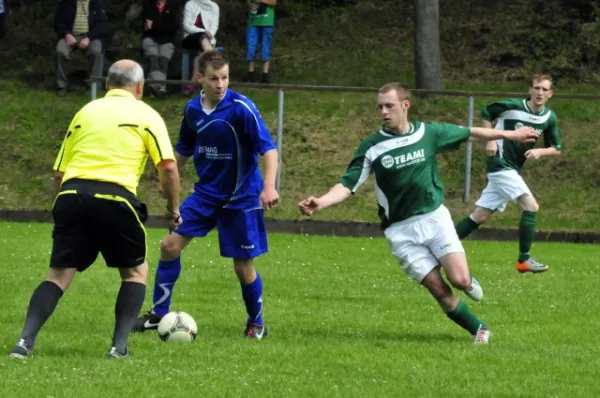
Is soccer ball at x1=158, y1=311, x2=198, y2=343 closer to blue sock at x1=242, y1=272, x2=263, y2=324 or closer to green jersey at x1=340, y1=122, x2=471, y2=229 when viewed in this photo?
blue sock at x1=242, y1=272, x2=263, y2=324

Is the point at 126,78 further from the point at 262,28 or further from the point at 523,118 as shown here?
the point at 262,28

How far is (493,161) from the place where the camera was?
52.0ft

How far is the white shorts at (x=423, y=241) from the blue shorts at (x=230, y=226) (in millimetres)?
1000

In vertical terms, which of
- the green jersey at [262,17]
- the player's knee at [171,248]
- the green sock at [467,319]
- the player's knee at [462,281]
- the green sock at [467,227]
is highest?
the green jersey at [262,17]

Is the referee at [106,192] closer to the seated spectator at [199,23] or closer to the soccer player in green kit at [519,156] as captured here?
the soccer player in green kit at [519,156]

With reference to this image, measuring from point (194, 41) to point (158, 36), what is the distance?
67 centimetres

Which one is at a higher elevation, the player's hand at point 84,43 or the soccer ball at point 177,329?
the player's hand at point 84,43

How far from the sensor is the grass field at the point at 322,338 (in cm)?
801

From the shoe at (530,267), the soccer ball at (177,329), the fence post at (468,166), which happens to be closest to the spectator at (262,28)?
the fence post at (468,166)

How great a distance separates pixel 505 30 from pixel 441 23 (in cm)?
129

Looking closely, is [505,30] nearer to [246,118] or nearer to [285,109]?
[285,109]

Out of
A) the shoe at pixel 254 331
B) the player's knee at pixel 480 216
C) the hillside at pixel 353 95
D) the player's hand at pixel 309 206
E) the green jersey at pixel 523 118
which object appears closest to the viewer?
the player's hand at pixel 309 206

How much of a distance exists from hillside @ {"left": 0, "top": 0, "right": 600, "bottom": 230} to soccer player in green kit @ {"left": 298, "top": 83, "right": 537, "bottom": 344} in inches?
430

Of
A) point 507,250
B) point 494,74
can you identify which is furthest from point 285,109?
point 507,250
